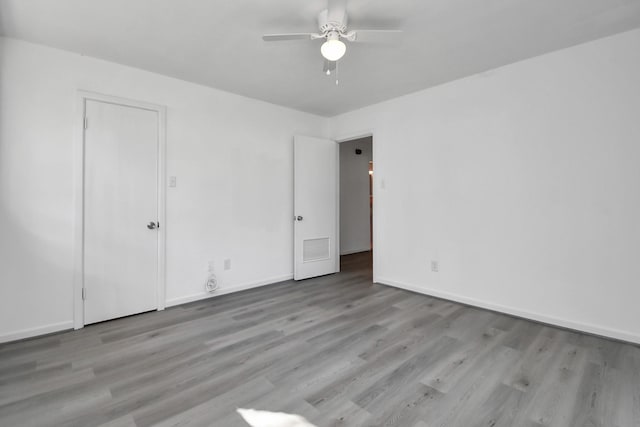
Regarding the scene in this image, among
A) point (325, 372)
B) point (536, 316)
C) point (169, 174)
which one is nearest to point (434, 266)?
point (536, 316)

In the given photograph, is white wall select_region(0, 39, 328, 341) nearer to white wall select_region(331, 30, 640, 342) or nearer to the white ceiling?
the white ceiling

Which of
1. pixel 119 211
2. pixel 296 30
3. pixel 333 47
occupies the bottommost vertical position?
pixel 119 211

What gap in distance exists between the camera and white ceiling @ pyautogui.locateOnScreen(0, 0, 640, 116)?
208 centimetres

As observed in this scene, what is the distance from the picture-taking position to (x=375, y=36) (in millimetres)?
2127

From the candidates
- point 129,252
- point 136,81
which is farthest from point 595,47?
point 129,252

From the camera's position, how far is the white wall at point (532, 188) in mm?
2434

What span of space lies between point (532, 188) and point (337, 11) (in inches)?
95.1

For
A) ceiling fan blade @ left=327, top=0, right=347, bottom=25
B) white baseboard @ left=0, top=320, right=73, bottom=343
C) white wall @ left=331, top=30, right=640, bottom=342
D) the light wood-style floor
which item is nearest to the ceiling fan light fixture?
ceiling fan blade @ left=327, top=0, right=347, bottom=25

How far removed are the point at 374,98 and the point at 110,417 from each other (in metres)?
4.03

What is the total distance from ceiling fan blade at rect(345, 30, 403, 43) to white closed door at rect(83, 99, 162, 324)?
2284mm

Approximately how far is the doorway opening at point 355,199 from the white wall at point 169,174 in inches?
79.3

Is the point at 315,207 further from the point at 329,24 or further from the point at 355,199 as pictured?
the point at 329,24

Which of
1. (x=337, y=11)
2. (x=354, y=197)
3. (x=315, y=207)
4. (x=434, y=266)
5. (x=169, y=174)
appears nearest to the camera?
(x=337, y=11)

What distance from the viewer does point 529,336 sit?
2514mm
